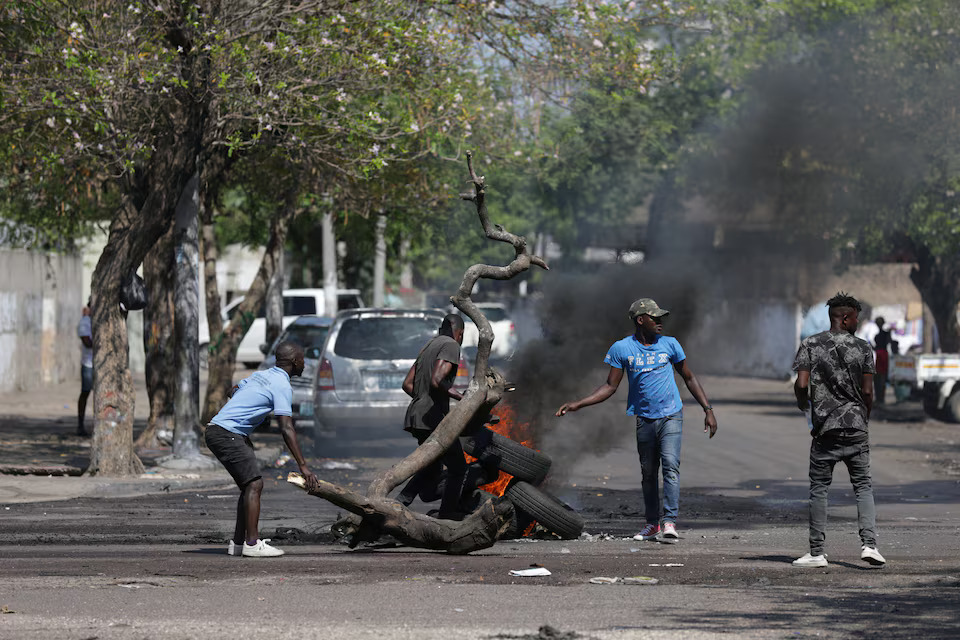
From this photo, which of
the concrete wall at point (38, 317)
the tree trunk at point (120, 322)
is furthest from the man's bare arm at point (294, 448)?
the concrete wall at point (38, 317)

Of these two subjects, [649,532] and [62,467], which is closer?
[649,532]

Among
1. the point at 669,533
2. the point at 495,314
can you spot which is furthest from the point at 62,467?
the point at 495,314

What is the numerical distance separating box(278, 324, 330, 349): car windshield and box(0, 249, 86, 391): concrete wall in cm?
839

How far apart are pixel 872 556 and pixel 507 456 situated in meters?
2.79

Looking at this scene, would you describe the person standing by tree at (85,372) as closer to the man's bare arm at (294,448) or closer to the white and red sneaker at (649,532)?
the man's bare arm at (294,448)

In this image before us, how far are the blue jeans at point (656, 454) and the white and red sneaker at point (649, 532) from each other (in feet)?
0.16

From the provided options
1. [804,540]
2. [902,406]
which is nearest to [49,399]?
[902,406]

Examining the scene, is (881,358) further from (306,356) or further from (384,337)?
(384,337)

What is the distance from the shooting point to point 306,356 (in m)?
19.6

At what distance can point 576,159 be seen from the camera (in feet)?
121

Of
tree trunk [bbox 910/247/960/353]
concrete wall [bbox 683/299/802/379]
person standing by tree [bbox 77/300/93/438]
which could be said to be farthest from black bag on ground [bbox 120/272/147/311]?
concrete wall [bbox 683/299/802/379]

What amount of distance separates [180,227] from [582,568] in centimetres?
879

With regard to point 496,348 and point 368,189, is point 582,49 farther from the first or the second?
point 496,348

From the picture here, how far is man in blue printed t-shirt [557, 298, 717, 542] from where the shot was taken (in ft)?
Answer: 33.3
